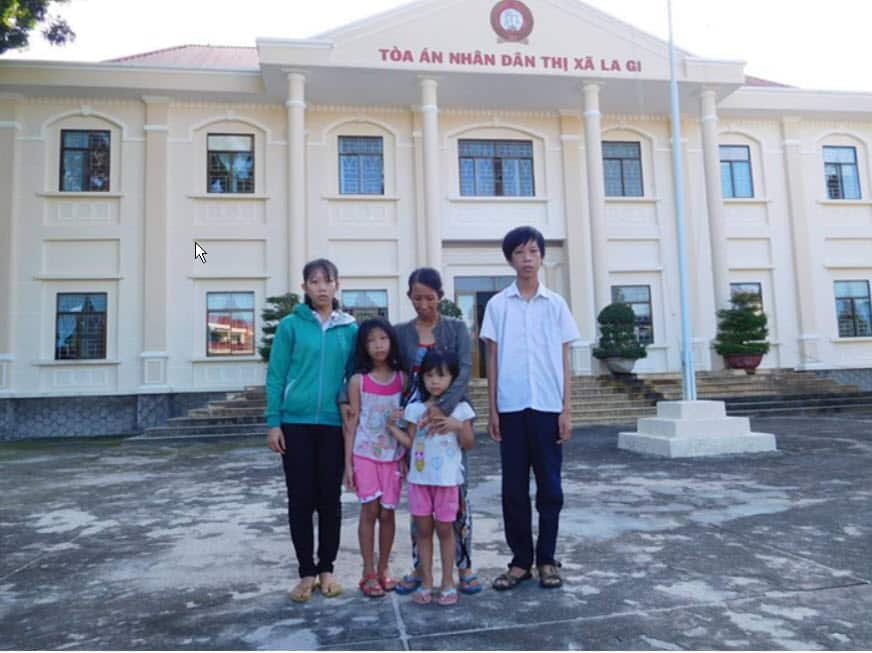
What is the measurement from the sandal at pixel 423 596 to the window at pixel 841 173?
1716 centimetres

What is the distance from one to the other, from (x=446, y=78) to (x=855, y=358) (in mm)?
11817

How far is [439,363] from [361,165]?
12319mm

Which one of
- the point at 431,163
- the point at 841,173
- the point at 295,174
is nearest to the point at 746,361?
the point at 841,173

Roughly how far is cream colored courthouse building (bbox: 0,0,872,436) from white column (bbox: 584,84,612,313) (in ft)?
0.16

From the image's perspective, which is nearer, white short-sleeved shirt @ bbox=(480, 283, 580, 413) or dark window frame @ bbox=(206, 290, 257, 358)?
white short-sleeved shirt @ bbox=(480, 283, 580, 413)

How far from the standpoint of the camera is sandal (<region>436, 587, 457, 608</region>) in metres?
2.57

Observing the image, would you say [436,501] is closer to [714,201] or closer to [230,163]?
[230,163]

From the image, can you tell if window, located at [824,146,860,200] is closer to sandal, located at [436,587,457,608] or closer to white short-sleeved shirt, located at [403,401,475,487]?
white short-sleeved shirt, located at [403,401,475,487]

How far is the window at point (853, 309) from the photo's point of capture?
50.8 ft

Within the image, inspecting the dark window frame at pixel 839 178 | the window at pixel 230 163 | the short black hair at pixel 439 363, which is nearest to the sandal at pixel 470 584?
→ the short black hair at pixel 439 363

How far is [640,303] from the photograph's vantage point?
14992 mm

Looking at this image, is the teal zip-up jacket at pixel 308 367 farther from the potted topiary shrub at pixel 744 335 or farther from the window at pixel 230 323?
the potted topiary shrub at pixel 744 335

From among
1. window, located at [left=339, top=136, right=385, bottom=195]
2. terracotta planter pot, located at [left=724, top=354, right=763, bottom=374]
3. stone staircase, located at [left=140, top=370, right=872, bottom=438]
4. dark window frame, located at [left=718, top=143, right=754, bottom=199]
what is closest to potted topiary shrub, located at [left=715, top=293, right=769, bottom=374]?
terracotta planter pot, located at [left=724, top=354, right=763, bottom=374]

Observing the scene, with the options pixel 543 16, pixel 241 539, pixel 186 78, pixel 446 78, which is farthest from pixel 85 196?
pixel 241 539
